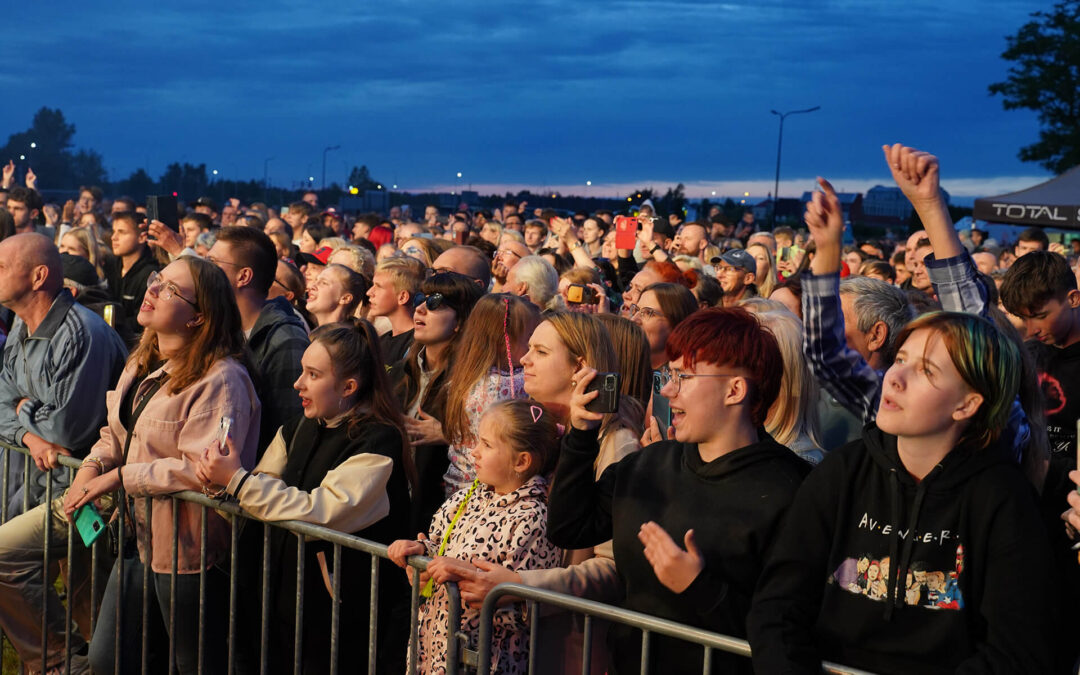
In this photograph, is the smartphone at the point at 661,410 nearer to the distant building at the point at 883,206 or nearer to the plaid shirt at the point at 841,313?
the plaid shirt at the point at 841,313

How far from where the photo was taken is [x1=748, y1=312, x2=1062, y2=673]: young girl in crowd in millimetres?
2506

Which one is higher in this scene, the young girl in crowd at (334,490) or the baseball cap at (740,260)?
the baseball cap at (740,260)

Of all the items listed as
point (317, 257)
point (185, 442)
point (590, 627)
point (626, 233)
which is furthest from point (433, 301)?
point (317, 257)

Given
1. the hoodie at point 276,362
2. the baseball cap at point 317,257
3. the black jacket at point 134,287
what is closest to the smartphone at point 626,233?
the baseball cap at point 317,257

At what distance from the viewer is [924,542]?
259cm

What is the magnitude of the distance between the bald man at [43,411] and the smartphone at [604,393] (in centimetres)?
298

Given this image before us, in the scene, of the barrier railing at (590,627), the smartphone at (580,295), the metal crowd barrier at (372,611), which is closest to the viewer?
the barrier railing at (590,627)

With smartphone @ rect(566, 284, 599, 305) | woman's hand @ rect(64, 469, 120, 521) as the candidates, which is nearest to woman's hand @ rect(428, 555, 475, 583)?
woman's hand @ rect(64, 469, 120, 521)

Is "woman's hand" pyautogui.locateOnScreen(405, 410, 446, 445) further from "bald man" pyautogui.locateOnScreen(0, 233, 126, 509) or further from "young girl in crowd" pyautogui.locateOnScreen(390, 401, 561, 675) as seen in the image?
"bald man" pyautogui.locateOnScreen(0, 233, 126, 509)

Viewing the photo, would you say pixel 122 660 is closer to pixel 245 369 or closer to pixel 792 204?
pixel 245 369

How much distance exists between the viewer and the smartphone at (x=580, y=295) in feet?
20.7

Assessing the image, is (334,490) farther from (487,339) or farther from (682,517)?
(682,517)

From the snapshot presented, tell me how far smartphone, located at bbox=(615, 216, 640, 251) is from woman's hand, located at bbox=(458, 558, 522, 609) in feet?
21.3

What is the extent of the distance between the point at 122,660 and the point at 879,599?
3.26m
